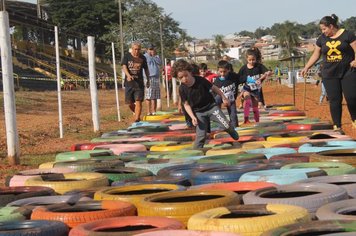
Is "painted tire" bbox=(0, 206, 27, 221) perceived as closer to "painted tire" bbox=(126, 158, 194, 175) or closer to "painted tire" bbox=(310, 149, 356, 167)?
"painted tire" bbox=(126, 158, 194, 175)

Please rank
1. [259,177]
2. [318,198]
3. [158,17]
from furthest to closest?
1. [158,17]
2. [259,177]
3. [318,198]

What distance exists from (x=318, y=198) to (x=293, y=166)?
5.74 feet

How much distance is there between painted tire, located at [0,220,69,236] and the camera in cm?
429

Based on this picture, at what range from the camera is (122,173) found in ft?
23.1

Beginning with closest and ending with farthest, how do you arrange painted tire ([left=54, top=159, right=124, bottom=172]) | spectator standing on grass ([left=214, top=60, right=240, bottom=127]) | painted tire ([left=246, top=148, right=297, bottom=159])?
painted tire ([left=54, top=159, right=124, bottom=172]), painted tire ([left=246, top=148, right=297, bottom=159]), spectator standing on grass ([left=214, top=60, right=240, bottom=127])

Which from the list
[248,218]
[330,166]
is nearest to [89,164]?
[330,166]

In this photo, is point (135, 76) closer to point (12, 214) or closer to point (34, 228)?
point (12, 214)

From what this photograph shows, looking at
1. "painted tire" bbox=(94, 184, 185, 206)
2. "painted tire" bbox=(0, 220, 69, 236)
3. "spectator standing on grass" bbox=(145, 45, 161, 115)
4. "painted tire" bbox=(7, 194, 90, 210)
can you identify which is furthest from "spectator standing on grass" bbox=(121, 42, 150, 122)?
"painted tire" bbox=(0, 220, 69, 236)

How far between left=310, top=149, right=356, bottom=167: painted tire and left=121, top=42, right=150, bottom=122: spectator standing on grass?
7.47m

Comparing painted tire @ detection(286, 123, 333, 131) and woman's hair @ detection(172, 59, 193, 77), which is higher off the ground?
woman's hair @ detection(172, 59, 193, 77)

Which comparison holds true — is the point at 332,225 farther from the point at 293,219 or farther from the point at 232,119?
the point at 232,119

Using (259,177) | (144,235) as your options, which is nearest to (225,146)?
(259,177)

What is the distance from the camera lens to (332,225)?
3.86m

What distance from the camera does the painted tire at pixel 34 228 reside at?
4289 millimetres
